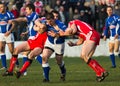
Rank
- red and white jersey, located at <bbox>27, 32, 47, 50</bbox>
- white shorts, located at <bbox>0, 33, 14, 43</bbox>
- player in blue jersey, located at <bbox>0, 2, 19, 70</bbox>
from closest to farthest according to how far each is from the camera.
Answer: red and white jersey, located at <bbox>27, 32, 47, 50</bbox>
player in blue jersey, located at <bbox>0, 2, 19, 70</bbox>
white shorts, located at <bbox>0, 33, 14, 43</bbox>

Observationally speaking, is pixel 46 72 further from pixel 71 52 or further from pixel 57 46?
pixel 71 52

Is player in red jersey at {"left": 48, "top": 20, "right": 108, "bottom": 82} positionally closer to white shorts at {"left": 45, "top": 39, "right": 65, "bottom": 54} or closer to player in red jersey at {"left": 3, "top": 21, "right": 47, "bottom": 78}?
white shorts at {"left": 45, "top": 39, "right": 65, "bottom": 54}

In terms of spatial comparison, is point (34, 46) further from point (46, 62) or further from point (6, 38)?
point (6, 38)

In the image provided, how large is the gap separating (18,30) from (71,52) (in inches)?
107

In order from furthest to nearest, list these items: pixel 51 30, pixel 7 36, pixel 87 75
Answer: pixel 7 36 → pixel 87 75 → pixel 51 30

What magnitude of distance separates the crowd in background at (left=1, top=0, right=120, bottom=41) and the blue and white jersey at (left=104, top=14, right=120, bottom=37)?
597 centimetres

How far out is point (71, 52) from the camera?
2908 cm

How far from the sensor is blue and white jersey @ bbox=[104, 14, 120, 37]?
2298 centimetres

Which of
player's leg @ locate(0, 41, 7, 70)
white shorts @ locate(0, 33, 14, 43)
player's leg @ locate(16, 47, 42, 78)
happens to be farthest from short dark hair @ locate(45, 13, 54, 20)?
player's leg @ locate(0, 41, 7, 70)

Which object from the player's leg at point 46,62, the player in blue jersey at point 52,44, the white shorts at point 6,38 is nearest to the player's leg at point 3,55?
the white shorts at point 6,38

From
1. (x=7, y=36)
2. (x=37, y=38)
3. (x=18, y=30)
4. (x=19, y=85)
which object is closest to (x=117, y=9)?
(x=18, y=30)

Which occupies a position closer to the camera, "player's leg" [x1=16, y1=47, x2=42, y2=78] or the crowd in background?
"player's leg" [x1=16, y1=47, x2=42, y2=78]

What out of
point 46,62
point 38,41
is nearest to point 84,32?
point 46,62

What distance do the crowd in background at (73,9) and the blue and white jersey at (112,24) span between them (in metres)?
5.97
